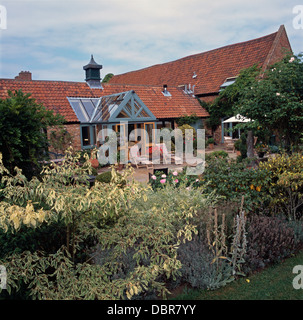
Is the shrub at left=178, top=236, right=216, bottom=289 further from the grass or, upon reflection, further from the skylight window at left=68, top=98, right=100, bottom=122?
the skylight window at left=68, top=98, right=100, bottom=122

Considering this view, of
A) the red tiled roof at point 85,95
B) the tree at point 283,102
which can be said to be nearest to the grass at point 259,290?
the tree at point 283,102

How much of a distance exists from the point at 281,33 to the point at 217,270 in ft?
77.8

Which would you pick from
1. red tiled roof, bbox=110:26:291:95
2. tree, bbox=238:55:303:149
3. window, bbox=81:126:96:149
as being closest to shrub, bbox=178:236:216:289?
tree, bbox=238:55:303:149

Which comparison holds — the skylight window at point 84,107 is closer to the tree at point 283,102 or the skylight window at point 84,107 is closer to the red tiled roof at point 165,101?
the red tiled roof at point 165,101

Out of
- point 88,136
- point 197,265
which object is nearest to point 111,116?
point 88,136

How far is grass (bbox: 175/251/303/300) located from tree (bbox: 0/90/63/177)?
513cm

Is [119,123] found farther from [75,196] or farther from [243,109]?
[75,196]

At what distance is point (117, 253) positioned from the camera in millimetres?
3803

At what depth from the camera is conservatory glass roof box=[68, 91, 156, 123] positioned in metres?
17.6

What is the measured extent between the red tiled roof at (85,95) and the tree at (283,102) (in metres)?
11.0

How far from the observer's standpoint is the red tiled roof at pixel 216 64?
22969 mm

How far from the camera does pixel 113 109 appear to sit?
17.8 m

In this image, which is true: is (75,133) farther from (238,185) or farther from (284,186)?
(284,186)
